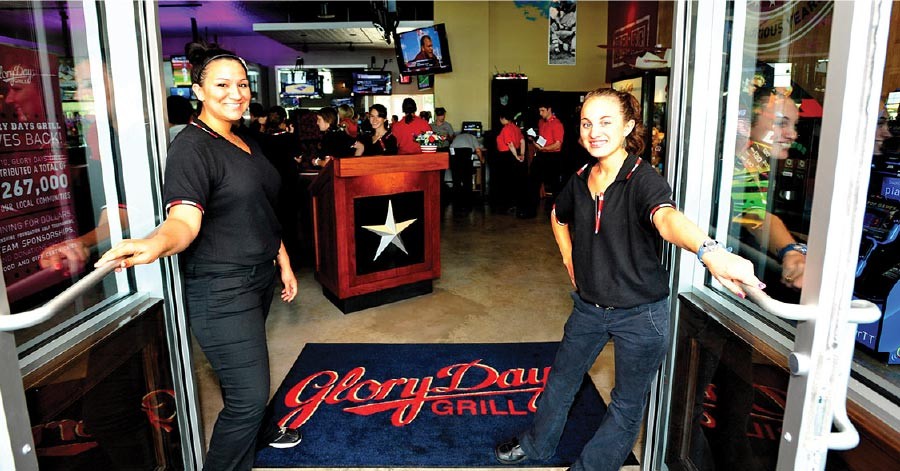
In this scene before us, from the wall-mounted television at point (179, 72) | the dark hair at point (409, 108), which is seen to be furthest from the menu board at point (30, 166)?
the wall-mounted television at point (179, 72)

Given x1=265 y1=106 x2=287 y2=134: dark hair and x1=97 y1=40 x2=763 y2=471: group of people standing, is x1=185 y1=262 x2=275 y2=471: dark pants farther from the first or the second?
x1=265 y1=106 x2=287 y2=134: dark hair

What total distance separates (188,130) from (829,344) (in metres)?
1.74

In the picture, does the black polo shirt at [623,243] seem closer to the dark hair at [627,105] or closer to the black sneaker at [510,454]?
the dark hair at [627,105]

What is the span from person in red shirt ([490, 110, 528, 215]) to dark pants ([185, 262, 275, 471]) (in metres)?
6.44

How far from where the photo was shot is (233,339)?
6.18 ft

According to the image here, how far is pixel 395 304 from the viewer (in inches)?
179

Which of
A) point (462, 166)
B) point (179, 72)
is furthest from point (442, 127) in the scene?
point (179, 72)

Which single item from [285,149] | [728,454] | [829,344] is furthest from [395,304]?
[829,344]

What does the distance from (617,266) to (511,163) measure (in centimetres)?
654

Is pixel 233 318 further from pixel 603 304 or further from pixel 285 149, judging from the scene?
pixel 285 149

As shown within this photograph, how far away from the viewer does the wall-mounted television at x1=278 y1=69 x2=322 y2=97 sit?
1386 centimetres

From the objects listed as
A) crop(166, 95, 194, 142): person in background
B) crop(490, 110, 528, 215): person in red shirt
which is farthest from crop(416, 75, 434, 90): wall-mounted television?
crop(166, 95, 194, 142): person in background

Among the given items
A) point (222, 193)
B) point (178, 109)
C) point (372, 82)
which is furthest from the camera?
point (372, 82)

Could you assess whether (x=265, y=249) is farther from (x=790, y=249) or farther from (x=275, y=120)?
(x=275, y=120)
